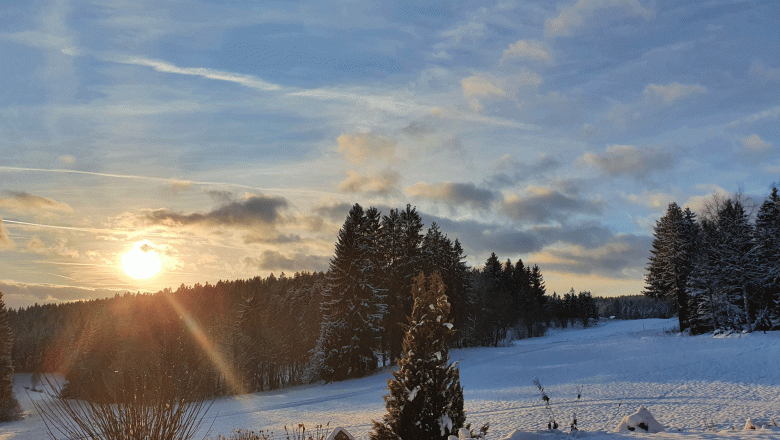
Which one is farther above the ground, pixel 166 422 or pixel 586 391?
pixel 166 422

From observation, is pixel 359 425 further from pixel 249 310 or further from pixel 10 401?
pixel 10 401

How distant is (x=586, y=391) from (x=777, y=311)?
111 feet

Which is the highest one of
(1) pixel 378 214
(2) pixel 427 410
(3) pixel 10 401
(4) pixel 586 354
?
(1) pixel 378 214

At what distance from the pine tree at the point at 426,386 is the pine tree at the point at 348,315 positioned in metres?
33.3

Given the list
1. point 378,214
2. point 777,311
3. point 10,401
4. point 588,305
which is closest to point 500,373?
point 378,214

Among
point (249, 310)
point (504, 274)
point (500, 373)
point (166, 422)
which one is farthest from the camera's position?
point (504, 274)

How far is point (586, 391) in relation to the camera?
98.6 ft

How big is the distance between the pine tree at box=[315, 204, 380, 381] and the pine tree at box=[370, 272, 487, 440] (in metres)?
33.3

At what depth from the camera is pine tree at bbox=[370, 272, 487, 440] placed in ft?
42.1

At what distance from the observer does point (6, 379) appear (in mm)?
52656

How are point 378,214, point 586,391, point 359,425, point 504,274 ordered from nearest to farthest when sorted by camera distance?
point 359,425 < point 586,391 < point 378,214 < point 504,274

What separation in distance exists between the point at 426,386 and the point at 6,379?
59193 millimetres

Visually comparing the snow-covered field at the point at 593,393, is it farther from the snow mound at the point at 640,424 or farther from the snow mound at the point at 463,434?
the snow mound at the point at 640,424

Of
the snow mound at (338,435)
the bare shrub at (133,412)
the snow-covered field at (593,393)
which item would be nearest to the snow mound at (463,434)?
the snow-covered field at (593,393)
